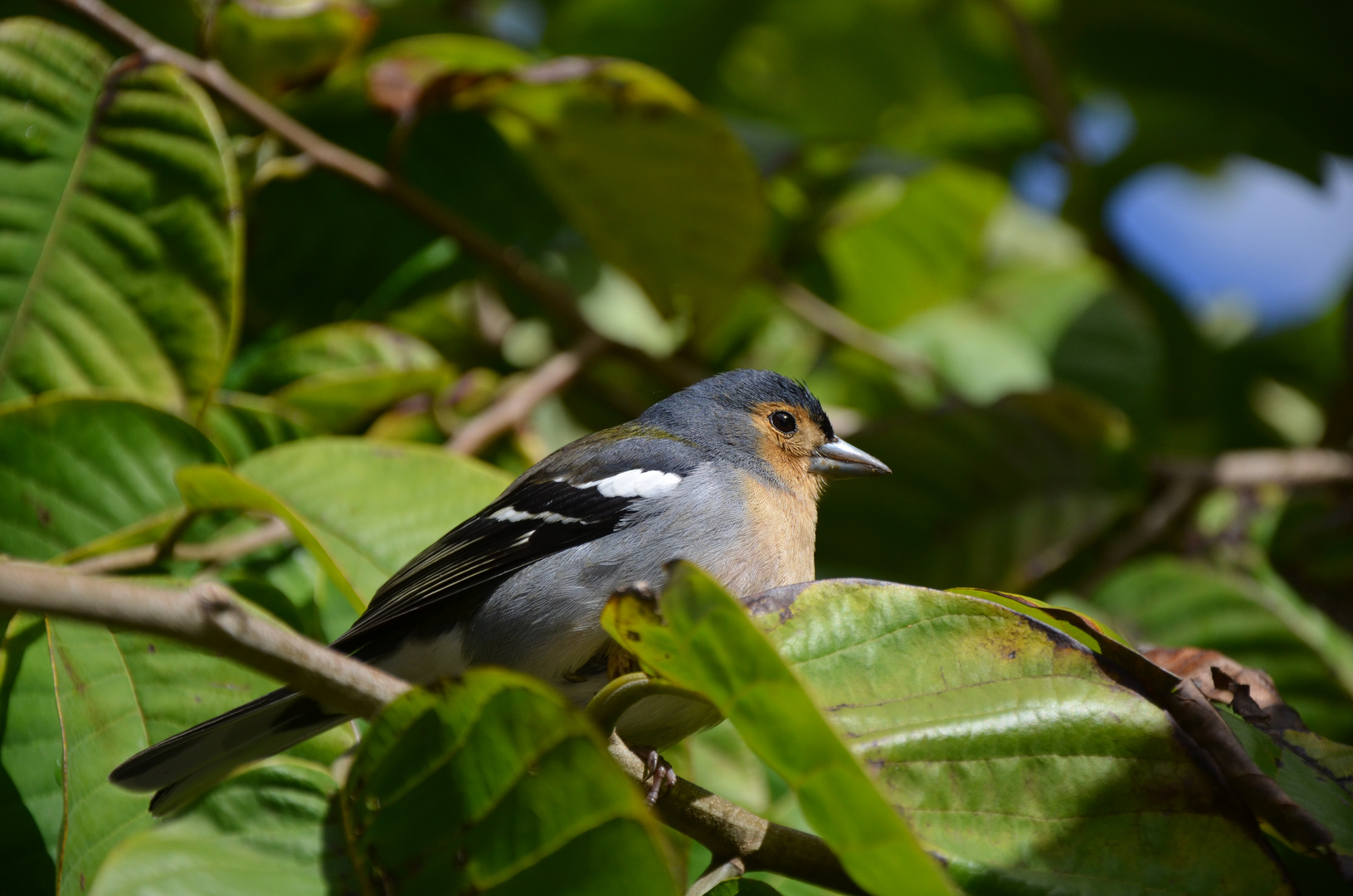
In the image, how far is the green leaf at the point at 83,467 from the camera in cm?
258

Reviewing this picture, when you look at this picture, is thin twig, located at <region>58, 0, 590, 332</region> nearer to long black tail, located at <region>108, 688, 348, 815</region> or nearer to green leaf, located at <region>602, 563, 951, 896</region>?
long black tail, located at <region>108, 688, 348, 815</region>

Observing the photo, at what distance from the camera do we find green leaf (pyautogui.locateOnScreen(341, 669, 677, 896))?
1.53 meters

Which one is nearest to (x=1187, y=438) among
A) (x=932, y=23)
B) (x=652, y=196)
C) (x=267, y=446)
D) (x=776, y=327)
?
(x=776, y=327)

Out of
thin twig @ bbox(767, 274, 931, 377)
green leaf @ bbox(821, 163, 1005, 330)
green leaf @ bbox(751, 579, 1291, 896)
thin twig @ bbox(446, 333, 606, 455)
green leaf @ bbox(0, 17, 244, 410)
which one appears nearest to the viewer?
green leaf @ bbox(751, 579, 1291, 896)

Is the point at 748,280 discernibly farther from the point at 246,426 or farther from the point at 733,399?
the point at 246,426

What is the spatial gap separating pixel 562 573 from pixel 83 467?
49.6 inches

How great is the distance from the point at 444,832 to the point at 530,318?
2.96 metres

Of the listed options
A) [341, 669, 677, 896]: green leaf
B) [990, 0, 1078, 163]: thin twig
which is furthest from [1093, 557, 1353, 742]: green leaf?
[341, 669, 677, 896]: green leaf

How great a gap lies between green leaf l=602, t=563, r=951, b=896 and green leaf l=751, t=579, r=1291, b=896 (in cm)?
22

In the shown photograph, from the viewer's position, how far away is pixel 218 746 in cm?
239

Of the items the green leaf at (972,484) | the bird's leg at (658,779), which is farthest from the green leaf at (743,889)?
the green leaf at (972,484)

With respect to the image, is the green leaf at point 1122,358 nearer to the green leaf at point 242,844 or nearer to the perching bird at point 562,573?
the perching bird at point 562,573

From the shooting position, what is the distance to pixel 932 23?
604cm

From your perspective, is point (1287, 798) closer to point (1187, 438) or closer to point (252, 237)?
point (252, 237)
